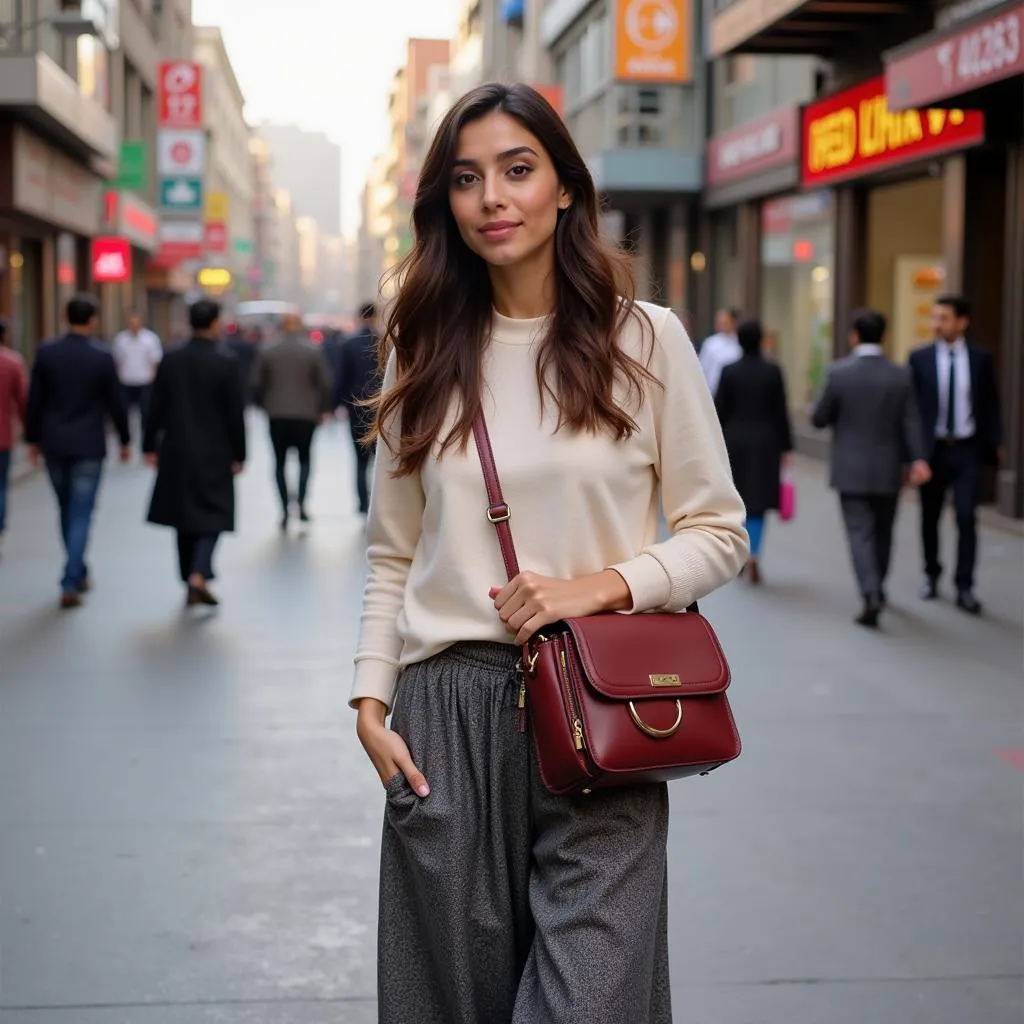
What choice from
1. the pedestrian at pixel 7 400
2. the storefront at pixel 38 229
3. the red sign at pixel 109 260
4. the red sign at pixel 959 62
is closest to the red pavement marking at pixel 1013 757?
the red sign at pixel 959 62

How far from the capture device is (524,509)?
8.28 feet

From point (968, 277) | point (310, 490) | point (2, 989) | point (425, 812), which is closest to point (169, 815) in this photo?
point (2, 989)

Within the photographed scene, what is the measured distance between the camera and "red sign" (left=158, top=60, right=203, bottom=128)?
129 ft

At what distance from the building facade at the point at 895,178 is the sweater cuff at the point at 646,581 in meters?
11.4

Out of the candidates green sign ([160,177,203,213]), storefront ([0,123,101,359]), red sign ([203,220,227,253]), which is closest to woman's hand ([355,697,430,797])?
storefront ([0,123,101,359])

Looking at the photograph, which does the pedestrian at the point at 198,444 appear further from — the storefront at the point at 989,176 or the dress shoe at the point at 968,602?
the storefront at the point at 989,176

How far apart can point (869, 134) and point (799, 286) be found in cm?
457

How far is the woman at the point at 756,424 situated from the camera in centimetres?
1202

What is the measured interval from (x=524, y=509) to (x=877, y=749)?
4.68 m

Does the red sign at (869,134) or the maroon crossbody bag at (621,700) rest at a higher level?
the red sign at (869,134)

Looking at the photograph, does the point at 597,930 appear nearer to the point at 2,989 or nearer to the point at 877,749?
the point at 2,989

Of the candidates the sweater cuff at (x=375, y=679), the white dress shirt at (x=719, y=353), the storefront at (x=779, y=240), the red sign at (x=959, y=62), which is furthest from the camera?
the storefront at (x=779, y=240)

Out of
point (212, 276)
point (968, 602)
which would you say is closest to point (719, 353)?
point (968, 602)

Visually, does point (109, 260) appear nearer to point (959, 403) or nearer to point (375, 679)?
point (959, 403)
